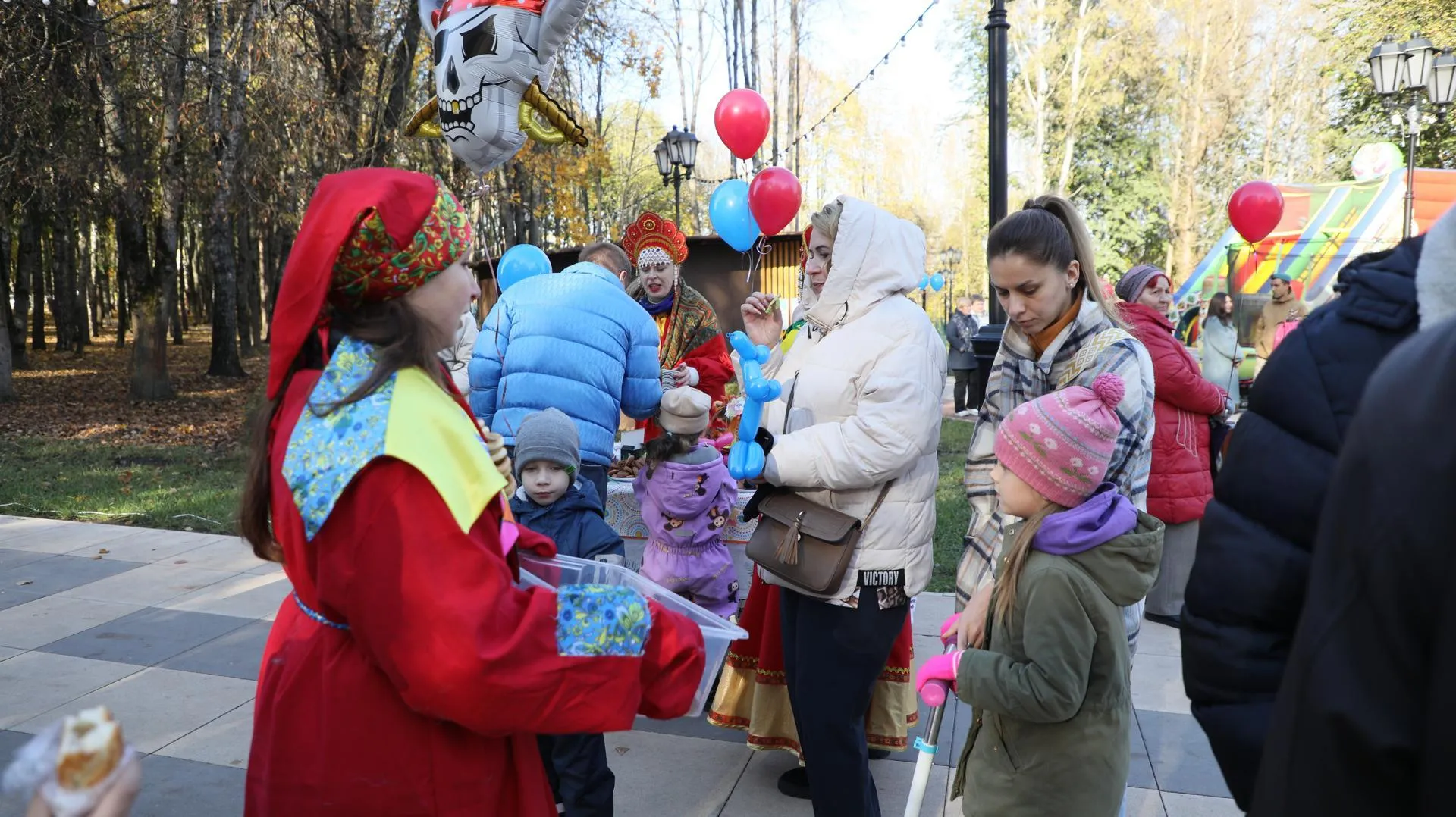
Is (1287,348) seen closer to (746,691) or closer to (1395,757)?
(1395,757)

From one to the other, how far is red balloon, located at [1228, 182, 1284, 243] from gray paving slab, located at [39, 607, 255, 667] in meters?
8.12

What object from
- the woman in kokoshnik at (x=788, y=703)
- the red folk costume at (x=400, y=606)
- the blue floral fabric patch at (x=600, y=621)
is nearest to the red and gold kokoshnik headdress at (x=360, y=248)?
the red folk costume at (x=400, y=606)

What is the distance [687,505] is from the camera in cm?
436

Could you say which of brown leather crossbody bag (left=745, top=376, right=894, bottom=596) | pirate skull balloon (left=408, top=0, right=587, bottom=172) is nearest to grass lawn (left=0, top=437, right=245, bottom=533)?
pirate skull balloon (left=408, top=0, right=587, bottom=172)

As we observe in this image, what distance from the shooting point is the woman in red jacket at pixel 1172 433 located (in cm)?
546

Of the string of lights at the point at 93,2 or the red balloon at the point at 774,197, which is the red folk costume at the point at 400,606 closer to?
the red balloon at the point at 774,197

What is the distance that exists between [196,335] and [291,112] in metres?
32.6

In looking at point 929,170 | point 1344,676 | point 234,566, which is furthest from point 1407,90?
point 929,170

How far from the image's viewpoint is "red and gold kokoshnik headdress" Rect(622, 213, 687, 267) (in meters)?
5.80

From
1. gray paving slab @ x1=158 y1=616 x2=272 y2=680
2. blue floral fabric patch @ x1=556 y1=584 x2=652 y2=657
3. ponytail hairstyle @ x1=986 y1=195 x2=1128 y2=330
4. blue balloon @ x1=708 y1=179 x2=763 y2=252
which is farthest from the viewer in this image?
blue balloon @ x1=708 y1=179 x2=763 y2=252

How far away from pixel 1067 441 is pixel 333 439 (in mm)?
1573

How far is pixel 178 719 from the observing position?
4.27 m

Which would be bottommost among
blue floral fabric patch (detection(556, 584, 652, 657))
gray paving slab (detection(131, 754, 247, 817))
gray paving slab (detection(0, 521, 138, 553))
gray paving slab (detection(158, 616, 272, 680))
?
gray paving slab (detection(131, 754, 247, 817))

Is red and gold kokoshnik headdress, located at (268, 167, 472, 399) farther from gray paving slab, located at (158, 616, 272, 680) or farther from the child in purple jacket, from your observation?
gray paving slab, located at (158, 616, 272, 680)
